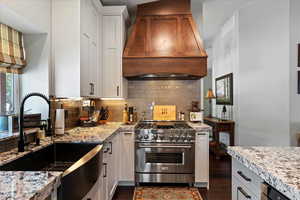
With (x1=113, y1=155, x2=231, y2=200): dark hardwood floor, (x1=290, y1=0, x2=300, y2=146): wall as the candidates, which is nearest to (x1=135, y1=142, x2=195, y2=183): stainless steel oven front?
(x1=113, y1=155, x2=231, y2=200): dark hardwood floor

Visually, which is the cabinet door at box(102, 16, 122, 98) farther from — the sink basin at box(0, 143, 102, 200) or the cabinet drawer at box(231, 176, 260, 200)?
the cabinet drawer at box(231, 176, 260, 200)

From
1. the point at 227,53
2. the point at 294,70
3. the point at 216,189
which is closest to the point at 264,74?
the point at 294,70

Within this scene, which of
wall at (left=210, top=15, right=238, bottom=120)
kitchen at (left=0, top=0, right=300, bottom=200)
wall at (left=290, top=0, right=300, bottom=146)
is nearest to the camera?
kitchen at (left=0, top=0, right=300, bottom=200)

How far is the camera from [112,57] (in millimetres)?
3205

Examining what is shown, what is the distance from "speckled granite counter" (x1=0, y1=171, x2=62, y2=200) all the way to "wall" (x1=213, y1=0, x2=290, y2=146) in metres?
3.92

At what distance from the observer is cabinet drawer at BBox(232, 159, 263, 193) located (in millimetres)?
1195

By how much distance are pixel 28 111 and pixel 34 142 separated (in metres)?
0.55

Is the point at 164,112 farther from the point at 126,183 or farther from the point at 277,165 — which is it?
the point at 277,165

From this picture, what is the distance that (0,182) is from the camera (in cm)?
95

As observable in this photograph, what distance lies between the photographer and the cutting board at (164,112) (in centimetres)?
353

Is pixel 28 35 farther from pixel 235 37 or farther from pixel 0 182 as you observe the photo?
pixel 235 37

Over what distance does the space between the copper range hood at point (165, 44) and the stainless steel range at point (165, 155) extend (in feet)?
3.02

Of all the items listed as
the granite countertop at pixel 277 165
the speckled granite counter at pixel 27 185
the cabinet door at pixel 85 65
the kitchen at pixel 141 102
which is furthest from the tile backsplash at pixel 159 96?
the speckled granite counter at pixel 27 185

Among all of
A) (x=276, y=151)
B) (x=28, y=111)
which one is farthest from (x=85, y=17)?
(x=276, y=151)
